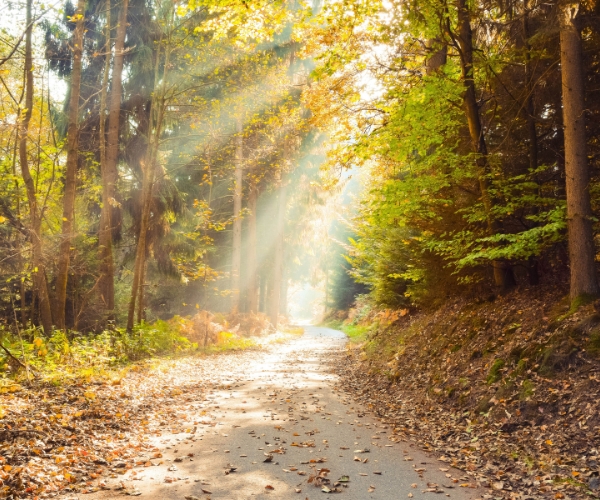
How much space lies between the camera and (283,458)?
563 cm

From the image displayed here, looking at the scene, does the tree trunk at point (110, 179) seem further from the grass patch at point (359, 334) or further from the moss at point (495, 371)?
the grass patch at point (359, 334)

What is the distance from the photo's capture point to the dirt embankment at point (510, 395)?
4.84 m

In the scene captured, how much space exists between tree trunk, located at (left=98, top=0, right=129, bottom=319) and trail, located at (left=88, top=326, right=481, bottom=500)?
22.0 ft

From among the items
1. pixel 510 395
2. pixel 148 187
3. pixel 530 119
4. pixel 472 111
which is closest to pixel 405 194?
pixel 472 111

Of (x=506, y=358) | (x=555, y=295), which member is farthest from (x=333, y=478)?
(x=555, y=295)

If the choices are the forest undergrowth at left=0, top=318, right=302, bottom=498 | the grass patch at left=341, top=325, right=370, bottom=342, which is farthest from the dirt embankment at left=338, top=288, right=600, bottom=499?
the grass patch at left=341, top=325, right=370, bottom=342

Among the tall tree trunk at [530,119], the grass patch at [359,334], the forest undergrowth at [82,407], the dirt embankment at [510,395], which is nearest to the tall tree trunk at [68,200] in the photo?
the forest undergrowth at [82,407]

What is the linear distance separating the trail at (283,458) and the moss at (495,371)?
183 cm

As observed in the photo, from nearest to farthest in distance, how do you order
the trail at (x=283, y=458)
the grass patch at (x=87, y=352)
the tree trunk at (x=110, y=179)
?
the trail at (x=283, y=458)
the grass patch at (x=87, y=352)
the tree trunk at (x=110, y=179)

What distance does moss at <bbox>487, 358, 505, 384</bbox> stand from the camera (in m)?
7.04

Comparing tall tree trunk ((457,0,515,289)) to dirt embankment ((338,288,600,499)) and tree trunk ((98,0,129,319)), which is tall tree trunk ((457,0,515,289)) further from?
tree trunk ((98,0,129,319))

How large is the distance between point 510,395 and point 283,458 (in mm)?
3374

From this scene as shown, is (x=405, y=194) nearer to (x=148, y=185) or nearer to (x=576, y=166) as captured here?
(x=576, y=166)

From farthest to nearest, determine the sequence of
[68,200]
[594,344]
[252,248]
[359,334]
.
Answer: [252,248] < [359,334] < [68,200] < [594,344]
